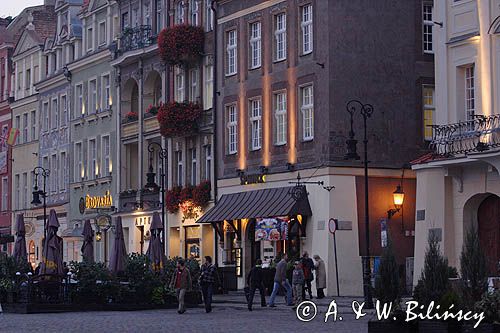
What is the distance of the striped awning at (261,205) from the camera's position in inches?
1887

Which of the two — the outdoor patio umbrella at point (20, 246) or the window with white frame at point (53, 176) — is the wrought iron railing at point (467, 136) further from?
the window with white frame at point (53, 176)

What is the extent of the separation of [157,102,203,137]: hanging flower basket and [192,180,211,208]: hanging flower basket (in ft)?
7.80

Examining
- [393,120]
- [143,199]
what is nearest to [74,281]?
[393,120]

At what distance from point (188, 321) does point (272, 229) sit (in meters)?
16.6

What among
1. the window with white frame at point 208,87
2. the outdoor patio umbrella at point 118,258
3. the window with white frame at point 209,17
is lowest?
the outdoor patio umbrella at point 118,258

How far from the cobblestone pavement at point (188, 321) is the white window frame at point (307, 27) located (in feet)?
37.7

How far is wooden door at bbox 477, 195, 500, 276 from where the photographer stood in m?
40.5

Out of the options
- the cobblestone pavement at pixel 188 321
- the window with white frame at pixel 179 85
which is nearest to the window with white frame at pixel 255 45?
the window with white frame at pixel 179 85

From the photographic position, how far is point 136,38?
6294 cm

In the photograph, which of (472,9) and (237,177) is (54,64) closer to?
(237,177)

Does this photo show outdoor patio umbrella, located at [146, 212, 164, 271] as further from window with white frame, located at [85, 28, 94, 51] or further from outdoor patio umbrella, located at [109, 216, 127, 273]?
window with white frame, located at [85, 28, 94, 51]

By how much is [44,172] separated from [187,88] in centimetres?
1498

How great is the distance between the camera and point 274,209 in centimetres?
4884

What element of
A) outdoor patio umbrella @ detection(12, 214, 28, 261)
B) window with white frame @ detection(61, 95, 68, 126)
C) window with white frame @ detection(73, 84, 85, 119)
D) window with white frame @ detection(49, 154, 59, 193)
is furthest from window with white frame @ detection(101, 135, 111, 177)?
outdoor patio umbrella @ detection(12, 214, 28, 261)
